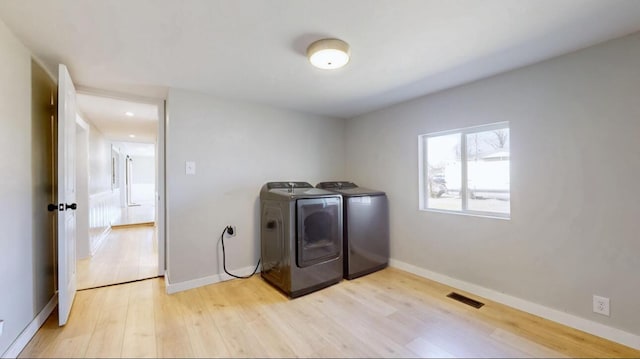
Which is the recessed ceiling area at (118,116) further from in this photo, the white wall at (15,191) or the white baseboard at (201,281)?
the white baseboard at (201,281)

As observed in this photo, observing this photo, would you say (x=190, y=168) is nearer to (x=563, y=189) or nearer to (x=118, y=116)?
(x=118, y=116)

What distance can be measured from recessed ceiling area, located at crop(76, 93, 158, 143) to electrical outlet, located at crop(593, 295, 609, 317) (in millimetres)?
4387

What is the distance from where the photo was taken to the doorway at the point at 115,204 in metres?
2.99

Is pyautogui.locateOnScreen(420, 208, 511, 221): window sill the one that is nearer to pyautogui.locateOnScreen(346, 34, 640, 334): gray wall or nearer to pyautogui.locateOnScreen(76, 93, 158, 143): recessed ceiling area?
pyautogui.locateOnScreen(346, 34, 640, 334): gray wall

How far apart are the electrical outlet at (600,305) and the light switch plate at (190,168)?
11.5 ft

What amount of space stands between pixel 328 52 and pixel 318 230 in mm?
1668

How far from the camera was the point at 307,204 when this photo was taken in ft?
8.43

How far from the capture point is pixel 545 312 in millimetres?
2039

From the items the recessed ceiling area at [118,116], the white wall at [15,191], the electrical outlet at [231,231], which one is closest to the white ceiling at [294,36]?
the white wall at [15,191]

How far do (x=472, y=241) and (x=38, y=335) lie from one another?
355cm

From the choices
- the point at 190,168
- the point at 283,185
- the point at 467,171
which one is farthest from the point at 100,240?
the point at 467,171

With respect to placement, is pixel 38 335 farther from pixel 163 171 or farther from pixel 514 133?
pixel 514 133

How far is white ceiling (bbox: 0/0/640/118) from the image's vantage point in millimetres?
1422

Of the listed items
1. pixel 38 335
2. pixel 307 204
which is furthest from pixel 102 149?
pixel 307 204
